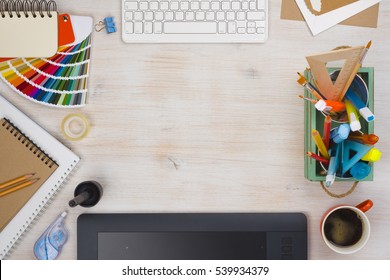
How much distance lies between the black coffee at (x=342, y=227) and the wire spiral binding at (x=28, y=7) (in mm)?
772

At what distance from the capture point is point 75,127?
94cm

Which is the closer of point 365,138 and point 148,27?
point 365,138

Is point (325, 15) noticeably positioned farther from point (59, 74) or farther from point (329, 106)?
point (59, 74)

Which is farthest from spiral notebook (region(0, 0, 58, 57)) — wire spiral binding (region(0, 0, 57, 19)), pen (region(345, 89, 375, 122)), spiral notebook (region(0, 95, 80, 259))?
pen (region(345, 89, 375, 122))

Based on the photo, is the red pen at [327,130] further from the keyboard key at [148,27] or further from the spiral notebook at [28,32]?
the spiral notebook at [28,32]

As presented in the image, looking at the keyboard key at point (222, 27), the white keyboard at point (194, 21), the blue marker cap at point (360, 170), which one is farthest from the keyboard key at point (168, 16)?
the blue marker cap at point (360, 170)

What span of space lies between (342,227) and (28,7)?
856 millimetres

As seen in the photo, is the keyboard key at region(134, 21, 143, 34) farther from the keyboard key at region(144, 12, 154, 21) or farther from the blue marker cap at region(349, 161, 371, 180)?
the blue marker cap at region(349, 161, 371, 180)

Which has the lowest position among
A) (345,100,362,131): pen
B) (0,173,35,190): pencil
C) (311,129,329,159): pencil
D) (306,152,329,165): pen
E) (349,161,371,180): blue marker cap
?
(0,173,35,190): pencil

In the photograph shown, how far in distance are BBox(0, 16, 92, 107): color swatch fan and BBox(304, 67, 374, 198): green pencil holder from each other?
0.50 meters

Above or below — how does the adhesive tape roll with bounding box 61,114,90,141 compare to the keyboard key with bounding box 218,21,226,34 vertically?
below

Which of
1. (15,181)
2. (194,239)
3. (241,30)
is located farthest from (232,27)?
(15,181)

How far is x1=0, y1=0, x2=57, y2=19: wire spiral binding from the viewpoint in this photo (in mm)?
923

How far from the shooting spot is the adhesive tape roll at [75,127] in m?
0.94
